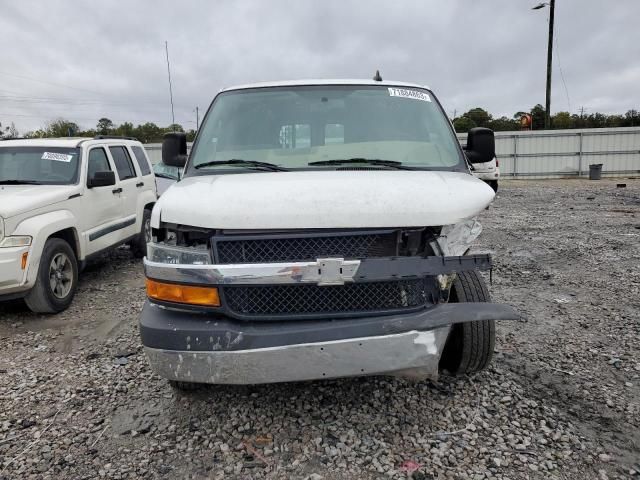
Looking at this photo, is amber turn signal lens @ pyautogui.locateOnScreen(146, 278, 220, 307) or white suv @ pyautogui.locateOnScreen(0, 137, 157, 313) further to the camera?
white suv @ pyautogui.locateOnScreen(0, 137, 157, 313)

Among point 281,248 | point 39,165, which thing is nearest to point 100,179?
point 39,165

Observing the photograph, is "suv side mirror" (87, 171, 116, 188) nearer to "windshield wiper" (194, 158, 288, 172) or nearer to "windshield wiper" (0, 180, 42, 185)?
"windshield wiper" (0, 180, 42, 185)

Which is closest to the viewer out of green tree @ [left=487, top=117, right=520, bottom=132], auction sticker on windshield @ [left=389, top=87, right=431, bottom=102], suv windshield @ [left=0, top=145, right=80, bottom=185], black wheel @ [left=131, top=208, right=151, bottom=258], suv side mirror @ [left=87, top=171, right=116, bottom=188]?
auction sticker on windshield @ [left=389, top=87, right=431, bottom=102]

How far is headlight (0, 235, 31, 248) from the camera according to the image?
15.3 feet

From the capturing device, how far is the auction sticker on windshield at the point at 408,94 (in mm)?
3915

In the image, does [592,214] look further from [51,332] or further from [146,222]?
[51,332]

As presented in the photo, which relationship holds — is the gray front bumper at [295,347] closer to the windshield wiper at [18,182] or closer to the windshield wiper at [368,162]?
the windshield wiper at [368,162]

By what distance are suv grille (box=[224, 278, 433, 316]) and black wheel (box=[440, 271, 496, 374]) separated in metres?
0.52

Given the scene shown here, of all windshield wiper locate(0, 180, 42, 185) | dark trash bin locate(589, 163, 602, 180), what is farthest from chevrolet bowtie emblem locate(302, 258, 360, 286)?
dark trash bin locate(589, 163, 602, 180)

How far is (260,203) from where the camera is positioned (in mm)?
2580

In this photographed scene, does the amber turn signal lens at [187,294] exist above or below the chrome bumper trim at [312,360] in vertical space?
above

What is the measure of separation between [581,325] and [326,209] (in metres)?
3.01

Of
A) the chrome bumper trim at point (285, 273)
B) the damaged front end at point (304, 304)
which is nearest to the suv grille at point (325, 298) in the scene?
the damaged front end at point (304, 304)

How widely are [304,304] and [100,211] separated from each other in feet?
15.1
